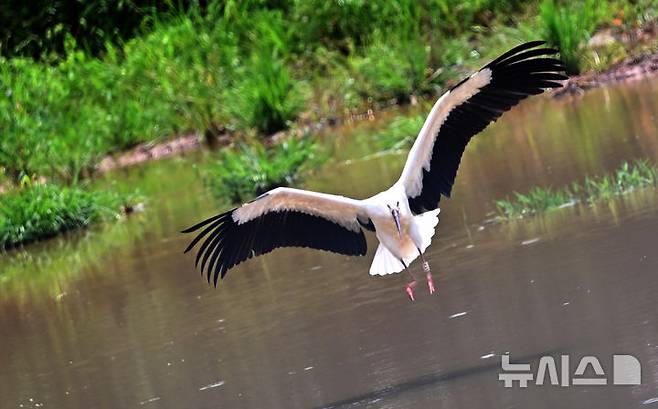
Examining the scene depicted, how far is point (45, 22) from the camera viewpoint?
2458 cm

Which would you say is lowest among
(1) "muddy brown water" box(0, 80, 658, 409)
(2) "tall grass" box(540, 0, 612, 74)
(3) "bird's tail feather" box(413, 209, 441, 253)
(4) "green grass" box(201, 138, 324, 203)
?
(1) "muddy brown water" box(0, 80, 658, 409)

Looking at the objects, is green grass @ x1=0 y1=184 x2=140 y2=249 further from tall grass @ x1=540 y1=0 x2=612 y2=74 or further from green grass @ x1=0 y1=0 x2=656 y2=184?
tall grass @ x1=540 y1=0 x2=612 y2=74

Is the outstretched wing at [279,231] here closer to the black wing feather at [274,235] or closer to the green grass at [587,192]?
the black wing feather at [274,235]

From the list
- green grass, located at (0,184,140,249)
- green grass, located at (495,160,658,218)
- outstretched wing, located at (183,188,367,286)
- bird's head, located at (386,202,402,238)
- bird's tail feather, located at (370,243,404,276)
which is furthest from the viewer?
green grass, located at (0,184,140,249)

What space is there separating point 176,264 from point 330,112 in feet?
23.2

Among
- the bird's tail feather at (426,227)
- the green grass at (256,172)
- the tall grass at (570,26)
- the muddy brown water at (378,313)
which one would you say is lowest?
the muddy brown water at (378,313)

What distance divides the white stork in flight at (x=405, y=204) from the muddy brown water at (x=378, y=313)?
16.3 inches

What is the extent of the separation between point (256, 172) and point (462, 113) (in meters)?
5.58

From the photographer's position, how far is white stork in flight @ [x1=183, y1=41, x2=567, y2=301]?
24.8 ft

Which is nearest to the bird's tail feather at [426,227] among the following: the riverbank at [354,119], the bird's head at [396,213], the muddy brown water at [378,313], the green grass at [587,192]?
the bird's head at [396,213]

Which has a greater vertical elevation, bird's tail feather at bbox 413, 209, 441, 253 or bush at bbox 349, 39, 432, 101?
bush at bbox 349, 39, 432, 101

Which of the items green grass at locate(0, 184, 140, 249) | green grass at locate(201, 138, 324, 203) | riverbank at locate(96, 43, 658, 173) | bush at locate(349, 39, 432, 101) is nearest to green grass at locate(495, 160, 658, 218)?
green grass at locate(201, 138, 324, 203)

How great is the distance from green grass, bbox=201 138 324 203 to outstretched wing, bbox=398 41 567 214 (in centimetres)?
521

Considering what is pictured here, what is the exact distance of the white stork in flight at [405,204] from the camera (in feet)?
24.8
